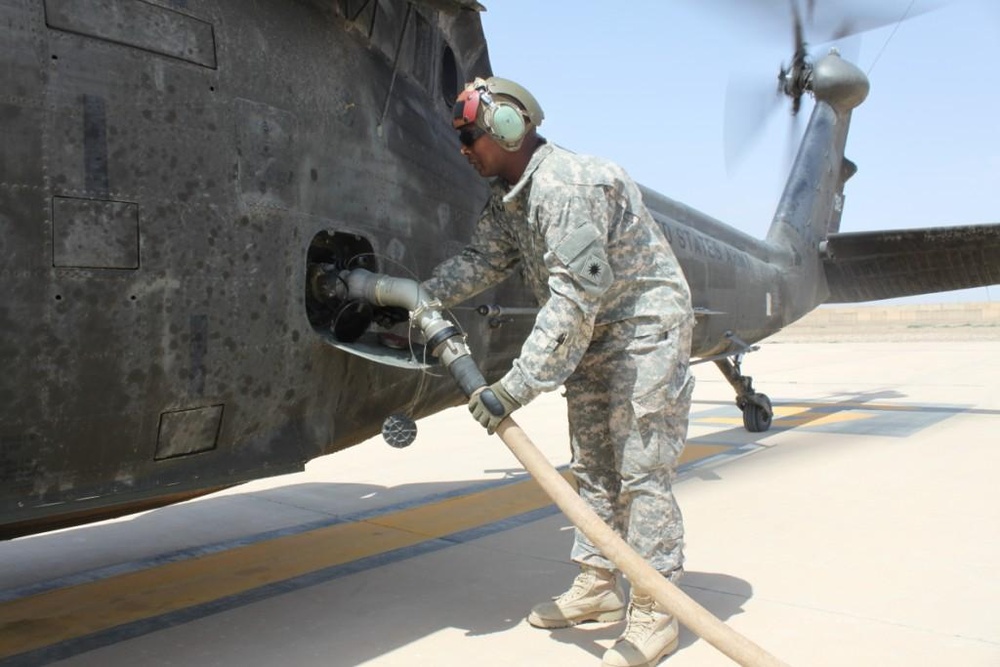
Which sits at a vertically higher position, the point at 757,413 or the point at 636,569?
the point at 636,569

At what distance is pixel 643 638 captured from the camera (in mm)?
2984

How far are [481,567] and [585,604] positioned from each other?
0.91 meters

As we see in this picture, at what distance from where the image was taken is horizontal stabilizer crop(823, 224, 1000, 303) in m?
8.52

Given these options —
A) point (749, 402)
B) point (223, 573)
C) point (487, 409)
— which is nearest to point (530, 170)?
point (487, 409)

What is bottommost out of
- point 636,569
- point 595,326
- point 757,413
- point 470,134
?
point 757,413

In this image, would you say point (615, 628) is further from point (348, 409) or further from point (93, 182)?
point (93, 182)

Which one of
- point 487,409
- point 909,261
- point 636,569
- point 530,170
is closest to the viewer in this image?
point 636,569

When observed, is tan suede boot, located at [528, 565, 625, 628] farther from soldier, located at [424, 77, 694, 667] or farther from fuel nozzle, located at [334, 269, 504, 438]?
fuel nozzle, located at [334, 269, 504, 438]

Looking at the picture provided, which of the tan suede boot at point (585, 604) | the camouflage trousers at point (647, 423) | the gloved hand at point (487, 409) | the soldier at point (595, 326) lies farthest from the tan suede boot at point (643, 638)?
the gloved hand at point (487, 409)

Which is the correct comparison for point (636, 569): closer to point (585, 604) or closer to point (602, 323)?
point (585, 604)

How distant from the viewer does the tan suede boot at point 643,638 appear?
9.53 ft

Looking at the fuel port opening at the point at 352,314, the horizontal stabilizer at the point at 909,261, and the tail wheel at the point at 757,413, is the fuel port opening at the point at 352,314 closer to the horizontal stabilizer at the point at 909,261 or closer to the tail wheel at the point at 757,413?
the tail wheel at the point at 757,413

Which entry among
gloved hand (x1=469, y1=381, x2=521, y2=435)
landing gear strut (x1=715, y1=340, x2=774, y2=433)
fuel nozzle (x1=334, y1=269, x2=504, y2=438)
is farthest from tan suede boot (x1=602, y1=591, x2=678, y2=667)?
landing gear strut (x1=715, y1=340, x2=774, y2=433)

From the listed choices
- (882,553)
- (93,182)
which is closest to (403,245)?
(93,182)
